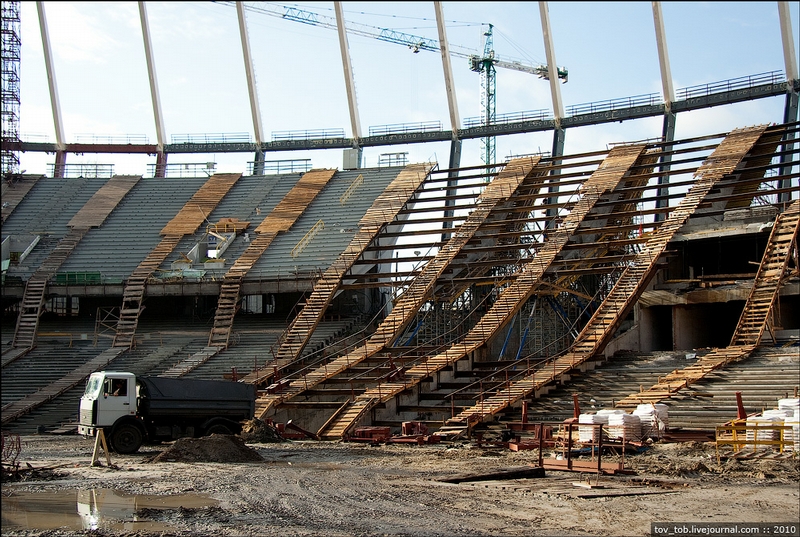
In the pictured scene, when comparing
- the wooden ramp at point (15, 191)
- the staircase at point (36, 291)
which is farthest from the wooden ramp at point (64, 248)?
the wooden ramp at point (15, 191)

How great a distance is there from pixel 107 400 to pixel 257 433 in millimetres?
3979

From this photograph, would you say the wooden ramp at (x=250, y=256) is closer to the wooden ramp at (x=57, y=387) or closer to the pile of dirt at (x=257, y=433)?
the wooden ramp at (x=57, y=387)

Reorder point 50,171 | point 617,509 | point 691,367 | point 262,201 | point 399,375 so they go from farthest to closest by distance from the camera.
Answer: point 50,171, point 262,201, point 399,375, point 691,367, point 617,509

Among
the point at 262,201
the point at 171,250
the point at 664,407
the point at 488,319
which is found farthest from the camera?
the point at 262,201

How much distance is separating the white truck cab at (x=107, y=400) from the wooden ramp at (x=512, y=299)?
554cm

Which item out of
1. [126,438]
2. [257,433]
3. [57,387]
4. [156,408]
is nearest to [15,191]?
[57,387]

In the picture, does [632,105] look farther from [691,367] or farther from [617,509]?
[617,509]

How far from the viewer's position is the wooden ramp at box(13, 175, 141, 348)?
121ft

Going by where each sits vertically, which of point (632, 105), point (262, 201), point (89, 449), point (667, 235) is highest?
point (632, 105)

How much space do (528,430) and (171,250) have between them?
2275 centimetres

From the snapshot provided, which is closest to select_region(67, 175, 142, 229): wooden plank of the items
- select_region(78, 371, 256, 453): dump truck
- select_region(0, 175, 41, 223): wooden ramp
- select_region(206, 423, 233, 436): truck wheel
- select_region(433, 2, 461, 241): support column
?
select_region(0, 175, 41, 223): wooden ramp

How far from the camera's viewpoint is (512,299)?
1227 inches

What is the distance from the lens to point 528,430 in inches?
885

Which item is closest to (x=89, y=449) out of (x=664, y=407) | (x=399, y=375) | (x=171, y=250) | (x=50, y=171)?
(x=399, y=375)
